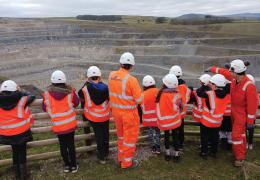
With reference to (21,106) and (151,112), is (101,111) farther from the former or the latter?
(21,106)

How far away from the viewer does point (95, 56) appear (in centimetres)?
4659

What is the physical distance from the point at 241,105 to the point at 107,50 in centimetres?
4174

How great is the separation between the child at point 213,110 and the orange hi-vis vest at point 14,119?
3489 millimetres

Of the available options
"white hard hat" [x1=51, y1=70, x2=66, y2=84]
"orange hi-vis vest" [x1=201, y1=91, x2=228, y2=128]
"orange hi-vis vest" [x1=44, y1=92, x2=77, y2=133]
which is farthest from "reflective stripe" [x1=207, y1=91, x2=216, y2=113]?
"white hard hat" [x1=51, y1=70, x2=66, y2=84]

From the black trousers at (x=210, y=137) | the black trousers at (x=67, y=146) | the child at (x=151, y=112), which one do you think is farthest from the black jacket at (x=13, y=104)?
the black trousers at (x=210, y=137)

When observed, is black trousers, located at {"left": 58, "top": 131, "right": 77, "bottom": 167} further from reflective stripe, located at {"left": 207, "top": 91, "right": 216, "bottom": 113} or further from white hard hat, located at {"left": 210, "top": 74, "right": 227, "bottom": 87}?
white hard hat, located at {"left": 210, "top": 74, "right": 227, "bottom": 87}

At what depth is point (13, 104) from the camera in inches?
212

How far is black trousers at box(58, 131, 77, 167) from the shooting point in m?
5.90

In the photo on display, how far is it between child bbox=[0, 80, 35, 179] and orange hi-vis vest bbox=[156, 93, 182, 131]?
246 cm

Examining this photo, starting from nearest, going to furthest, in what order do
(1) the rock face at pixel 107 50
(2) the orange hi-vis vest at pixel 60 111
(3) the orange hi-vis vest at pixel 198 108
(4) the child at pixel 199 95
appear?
(2) the orange hi-vis vest at pixel 60 111 < (4) the child at pixel 199 95 < (3) the orange hi-vis vest at pixel 198 108 < (1) the rock face at pixel 107 50

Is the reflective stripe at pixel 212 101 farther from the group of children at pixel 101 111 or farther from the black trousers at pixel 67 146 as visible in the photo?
the black trousers at pixel 67 146

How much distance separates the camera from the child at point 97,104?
5.96m

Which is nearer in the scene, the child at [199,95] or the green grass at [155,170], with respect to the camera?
the green grass at [155,170]

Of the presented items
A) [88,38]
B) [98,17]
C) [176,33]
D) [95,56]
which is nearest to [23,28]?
[88,38]
